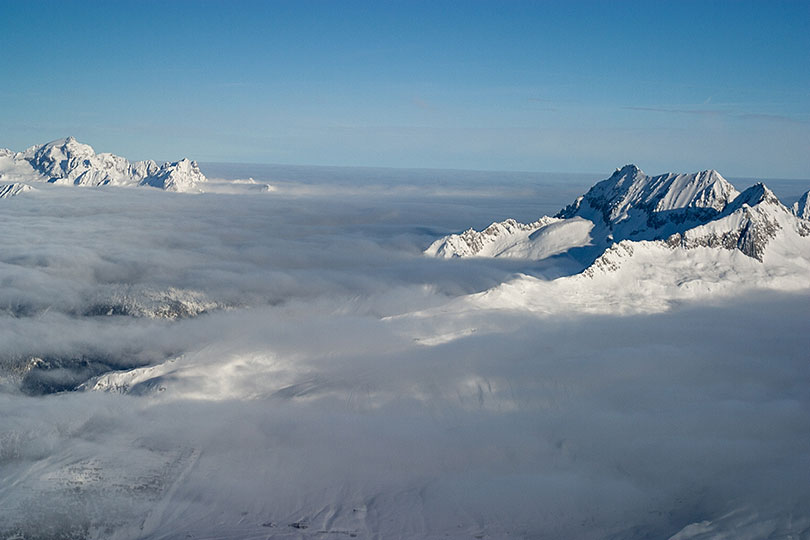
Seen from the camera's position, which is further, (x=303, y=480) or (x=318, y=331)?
(x=318, y=331)

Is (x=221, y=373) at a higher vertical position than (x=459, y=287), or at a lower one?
lower

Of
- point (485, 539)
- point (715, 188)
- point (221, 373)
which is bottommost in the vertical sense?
point (485, 539)

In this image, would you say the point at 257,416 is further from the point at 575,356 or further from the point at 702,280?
the point at 702,280

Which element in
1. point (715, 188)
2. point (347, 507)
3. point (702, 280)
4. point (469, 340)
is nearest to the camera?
point (347, 507)

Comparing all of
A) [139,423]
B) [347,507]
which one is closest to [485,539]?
[347,507]

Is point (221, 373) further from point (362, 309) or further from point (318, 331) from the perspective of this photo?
point (362, 309)

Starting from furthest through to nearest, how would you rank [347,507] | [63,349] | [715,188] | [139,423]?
[715,188] → [63,349] → [139,423] → [347,507]
